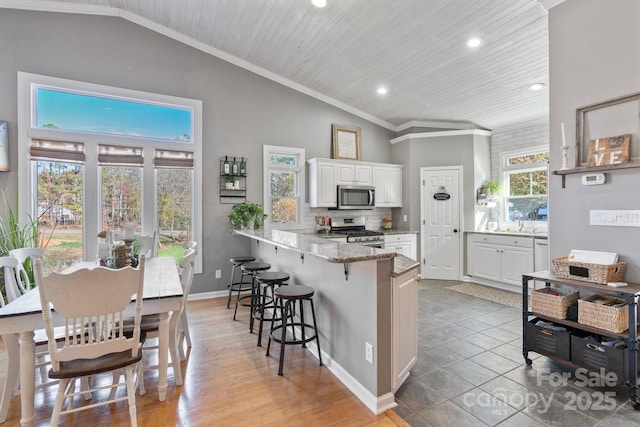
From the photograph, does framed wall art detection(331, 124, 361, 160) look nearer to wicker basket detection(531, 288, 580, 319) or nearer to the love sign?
the love sign

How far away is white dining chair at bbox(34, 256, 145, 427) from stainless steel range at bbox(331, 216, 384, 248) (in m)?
3.60

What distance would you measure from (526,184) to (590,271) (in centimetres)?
354

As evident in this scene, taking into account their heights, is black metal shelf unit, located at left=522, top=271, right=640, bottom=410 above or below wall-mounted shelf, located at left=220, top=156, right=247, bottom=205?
below

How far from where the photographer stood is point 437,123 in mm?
5836

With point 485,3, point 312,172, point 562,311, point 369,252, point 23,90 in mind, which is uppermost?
point 485,3

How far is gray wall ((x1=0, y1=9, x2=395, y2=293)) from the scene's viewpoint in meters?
3.64

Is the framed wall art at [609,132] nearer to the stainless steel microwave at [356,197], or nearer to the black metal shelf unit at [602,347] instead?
the black metal shelf unit at [602,347]

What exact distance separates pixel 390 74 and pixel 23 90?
14.8 feet

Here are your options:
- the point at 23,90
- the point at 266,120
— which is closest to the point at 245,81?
the point at 266,120

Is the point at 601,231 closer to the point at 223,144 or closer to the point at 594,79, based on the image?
the point at 594,79

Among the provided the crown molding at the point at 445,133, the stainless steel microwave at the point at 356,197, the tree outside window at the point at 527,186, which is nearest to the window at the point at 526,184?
the tree outside window at the point at 527,186

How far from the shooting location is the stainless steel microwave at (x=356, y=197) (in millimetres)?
5348

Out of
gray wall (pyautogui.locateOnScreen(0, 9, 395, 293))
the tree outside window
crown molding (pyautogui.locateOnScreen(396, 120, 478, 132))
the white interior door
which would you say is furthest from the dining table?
the tree outside window

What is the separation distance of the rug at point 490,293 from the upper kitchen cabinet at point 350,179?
1.89 meters
